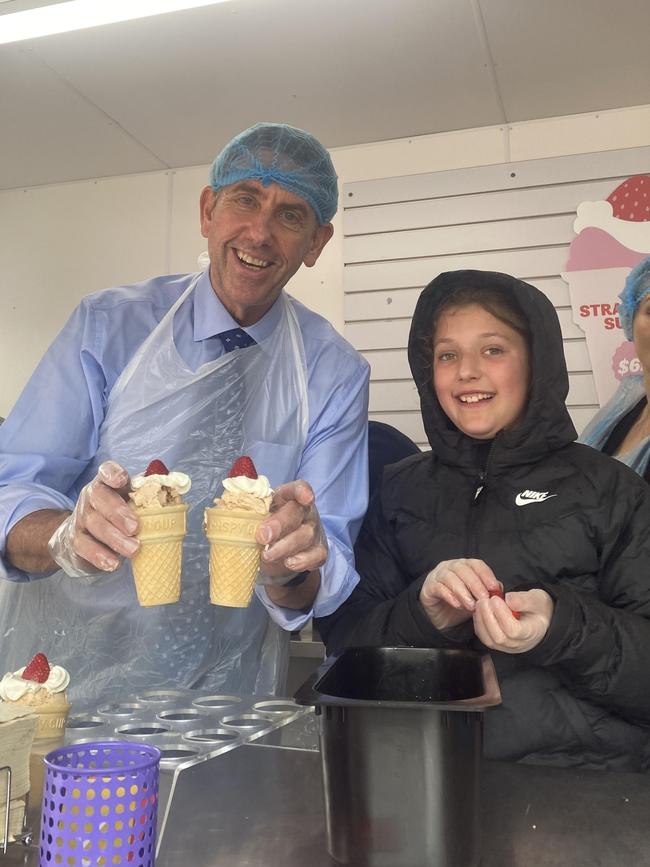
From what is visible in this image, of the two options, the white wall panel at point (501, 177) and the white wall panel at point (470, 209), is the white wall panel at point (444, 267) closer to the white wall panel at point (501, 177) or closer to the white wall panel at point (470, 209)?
the white wall panel at point (470, 209)

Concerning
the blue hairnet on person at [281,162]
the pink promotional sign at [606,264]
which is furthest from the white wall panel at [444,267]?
the blue hairnet on person at [281,162]

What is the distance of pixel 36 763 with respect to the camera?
121cm

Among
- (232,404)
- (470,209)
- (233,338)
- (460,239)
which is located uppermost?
(470,209)

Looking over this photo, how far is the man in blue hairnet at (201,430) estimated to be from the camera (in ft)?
6.22

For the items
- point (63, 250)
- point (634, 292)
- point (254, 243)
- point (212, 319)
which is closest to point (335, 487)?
point (212, 319)

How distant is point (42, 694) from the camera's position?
1403mm

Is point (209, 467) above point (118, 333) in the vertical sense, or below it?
below

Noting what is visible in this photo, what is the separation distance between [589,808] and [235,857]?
0.58m

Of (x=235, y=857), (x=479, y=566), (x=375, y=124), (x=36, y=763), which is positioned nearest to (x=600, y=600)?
(x=479, y=566)

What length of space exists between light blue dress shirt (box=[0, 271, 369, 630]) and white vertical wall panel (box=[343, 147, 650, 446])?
1643mm

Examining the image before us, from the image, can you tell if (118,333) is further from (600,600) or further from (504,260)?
(504,260)

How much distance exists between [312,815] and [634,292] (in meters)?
2.27

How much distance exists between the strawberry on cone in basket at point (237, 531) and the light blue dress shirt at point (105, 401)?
0.25m

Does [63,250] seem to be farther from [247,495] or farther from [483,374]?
[247,495]
